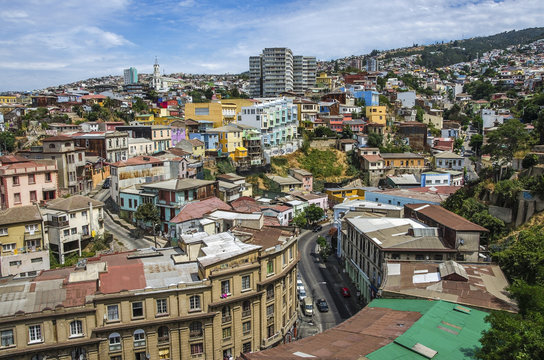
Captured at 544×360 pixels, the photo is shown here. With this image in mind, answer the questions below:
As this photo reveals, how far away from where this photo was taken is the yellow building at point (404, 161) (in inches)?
2921

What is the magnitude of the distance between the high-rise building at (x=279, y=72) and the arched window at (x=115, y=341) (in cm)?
9190

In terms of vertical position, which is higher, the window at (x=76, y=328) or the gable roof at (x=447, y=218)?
the gable roof at (x=447, y=218)

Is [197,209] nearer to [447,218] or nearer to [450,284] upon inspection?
[447,218]

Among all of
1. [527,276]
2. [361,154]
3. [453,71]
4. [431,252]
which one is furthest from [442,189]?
[453,71]

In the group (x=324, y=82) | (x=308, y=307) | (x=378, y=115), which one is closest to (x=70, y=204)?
(x=308, y=307)

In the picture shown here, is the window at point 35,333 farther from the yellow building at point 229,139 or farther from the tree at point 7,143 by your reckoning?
the tree at point 7,143

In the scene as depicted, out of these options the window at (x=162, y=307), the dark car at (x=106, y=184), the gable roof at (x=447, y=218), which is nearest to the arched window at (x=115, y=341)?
the window at (x=162, y=307)

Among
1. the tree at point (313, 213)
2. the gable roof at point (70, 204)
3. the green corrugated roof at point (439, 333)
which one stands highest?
the gable roof at point (70, 204)

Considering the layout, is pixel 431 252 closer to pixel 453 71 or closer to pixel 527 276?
pixel 527 276

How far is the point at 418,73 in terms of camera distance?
179m

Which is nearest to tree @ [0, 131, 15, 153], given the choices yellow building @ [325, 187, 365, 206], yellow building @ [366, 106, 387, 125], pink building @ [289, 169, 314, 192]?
pink building @ [289, 169, 314, 192]

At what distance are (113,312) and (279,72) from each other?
308 ft

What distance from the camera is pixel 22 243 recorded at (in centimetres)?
3319

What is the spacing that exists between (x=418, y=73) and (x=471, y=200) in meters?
149
